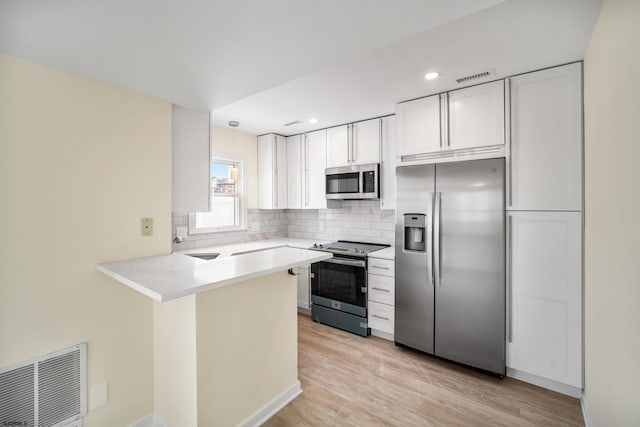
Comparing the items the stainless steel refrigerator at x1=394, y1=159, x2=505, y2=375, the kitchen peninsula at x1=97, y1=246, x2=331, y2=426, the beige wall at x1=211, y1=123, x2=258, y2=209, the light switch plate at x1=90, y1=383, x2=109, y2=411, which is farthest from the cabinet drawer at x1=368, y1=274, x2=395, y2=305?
the light switch plate at x1=90, y1=383, x2=109, y2=411

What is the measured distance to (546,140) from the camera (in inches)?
82.8

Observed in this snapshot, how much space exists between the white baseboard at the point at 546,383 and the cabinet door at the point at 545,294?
0.08m

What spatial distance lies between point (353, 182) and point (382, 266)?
108cm

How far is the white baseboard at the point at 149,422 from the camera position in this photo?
5.99 ft

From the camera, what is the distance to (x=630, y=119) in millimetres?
1062

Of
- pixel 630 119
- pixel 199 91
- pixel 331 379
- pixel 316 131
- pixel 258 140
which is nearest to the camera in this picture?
pixel 630 119

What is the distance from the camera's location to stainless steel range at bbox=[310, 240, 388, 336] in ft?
10.2

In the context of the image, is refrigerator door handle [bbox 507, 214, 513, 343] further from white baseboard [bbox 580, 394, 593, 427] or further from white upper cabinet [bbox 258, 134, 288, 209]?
white upper cabinet [bbox 258, 134, 288, 209]

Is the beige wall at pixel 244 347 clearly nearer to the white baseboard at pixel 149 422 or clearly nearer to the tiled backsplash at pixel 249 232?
the white baseboard at pixel 149 422

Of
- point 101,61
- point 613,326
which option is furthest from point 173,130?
point 613,326

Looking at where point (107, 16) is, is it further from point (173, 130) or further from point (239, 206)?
point (239, 206)

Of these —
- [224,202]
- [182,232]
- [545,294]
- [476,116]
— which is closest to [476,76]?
[476,116]

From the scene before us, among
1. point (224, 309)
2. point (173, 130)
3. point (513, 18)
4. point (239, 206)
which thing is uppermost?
point (513, 18)

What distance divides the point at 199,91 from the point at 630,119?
2.21 m
